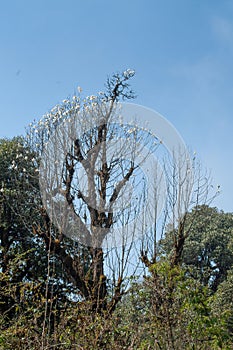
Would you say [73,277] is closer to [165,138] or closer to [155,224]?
[155,224]

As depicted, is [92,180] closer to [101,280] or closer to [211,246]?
[101,280]

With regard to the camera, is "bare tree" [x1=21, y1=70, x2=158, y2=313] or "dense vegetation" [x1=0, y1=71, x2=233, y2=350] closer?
"dense vegetation" [x1=0, y1=71, x2=233, y2=350]

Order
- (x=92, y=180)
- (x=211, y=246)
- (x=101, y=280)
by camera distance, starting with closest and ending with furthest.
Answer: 1. (x=101, y=280)
2. (x=92, y=180)
3. (x=211, y=246)

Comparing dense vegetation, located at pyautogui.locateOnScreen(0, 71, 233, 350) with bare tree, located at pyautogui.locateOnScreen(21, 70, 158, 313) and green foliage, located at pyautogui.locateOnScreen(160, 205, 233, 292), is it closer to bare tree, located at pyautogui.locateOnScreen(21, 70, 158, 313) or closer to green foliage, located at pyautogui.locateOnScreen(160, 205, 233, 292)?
bare tree, located at pyautogui.locateOnScreen(21, 70, 158, 313)

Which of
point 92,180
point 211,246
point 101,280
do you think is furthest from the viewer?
point 211,246

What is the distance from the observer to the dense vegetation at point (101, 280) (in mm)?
4055

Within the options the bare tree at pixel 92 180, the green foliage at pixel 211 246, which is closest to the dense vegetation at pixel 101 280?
the bare tree at pixel 92 180

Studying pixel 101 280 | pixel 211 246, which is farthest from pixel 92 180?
pixel 211 246

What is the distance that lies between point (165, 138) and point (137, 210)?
1477 millimetres

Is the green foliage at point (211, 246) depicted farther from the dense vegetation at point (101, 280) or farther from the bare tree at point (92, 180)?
the bare tree at point (92, 180)

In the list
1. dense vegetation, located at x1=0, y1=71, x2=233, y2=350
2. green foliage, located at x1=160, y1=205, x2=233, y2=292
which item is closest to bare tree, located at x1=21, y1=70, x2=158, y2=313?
dense vegetation, located at x1=0, y1=71, x2=233, y2=350

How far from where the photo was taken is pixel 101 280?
6188mm

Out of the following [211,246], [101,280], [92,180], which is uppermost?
[211,246]

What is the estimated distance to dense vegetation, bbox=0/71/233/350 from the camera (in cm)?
405
